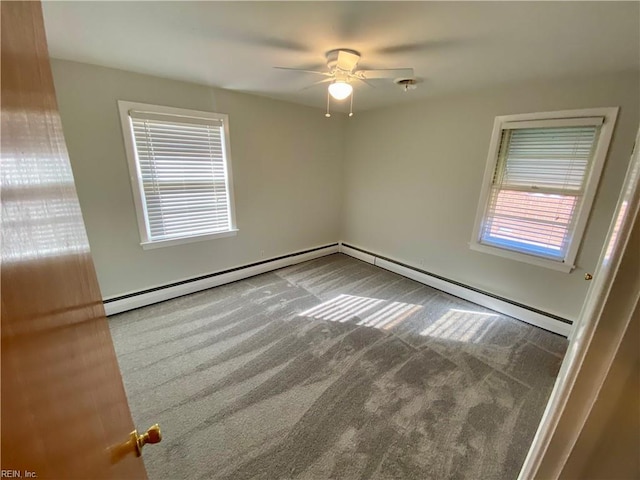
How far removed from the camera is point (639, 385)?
14.7 inches

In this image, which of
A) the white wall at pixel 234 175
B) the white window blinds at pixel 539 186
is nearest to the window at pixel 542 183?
the white window blinds at pixel 539 186

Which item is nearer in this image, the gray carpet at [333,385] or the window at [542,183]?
the gray carpet at [333,385]

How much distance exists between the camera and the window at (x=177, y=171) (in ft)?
8.54

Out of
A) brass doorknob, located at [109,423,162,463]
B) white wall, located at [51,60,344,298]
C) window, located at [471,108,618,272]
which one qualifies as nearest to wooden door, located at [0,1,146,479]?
brass doorknob, located at [109,423,162,463]

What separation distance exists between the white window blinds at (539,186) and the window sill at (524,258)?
49 mm

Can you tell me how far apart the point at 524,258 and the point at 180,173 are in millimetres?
3775

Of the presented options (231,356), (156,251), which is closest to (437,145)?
(231,356)

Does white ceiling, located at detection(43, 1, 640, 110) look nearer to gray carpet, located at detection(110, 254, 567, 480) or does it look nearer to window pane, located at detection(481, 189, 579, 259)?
window pane, located at detection(481, 189, 579, 259)

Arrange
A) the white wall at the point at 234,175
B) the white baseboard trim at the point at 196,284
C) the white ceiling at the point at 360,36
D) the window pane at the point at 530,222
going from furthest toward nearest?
the white baseboard trim at the point at 196,284, the window pane at the point at 530,222, the white wall at the point at 234,175, the white ceiling at the point at 360,36

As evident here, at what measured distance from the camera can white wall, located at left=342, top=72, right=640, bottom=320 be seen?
222 cm

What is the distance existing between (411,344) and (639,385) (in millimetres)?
2212

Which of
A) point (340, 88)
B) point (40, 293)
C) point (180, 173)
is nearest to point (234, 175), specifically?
point (180, 173)

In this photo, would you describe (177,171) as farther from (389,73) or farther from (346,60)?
(389,73)

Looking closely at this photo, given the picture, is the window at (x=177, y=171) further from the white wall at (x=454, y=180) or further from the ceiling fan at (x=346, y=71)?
the white wall at (x=454, y=180)
